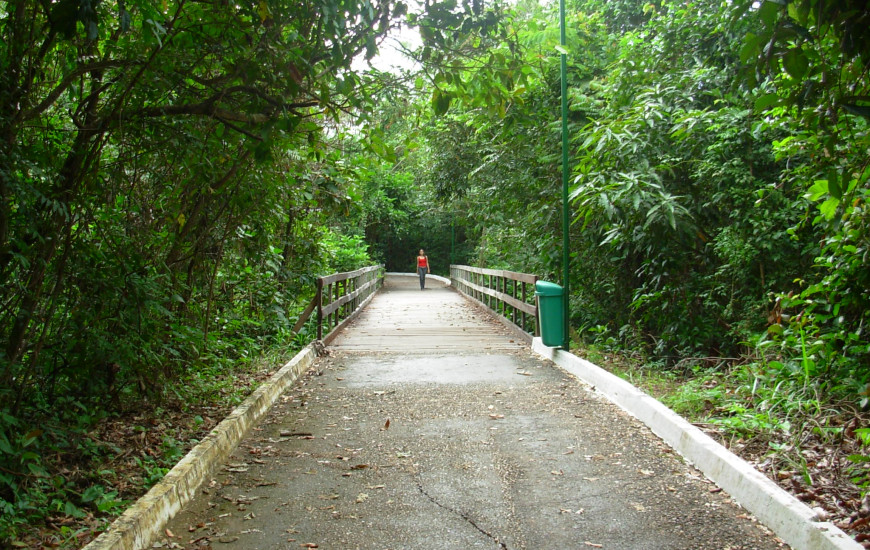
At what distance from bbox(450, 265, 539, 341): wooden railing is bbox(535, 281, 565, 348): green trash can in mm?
869

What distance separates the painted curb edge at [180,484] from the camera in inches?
132

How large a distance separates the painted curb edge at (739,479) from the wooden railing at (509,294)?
4520mm

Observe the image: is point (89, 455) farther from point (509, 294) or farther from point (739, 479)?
point (509, 294)

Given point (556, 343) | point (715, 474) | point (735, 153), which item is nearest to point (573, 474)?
point (715, 474)

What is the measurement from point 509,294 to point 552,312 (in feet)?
21.7

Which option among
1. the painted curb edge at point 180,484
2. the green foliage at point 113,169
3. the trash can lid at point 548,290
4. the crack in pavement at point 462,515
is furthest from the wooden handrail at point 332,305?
the crack in pavement at point 462,515

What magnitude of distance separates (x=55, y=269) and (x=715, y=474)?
14.9ft

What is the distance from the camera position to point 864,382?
16.2ft

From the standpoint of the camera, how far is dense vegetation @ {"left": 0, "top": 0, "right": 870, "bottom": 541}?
376 cm

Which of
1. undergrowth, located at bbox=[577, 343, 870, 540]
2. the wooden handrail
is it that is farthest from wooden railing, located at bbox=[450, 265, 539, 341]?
undergrowth, located at bbox=[577, 343, 870, 540]

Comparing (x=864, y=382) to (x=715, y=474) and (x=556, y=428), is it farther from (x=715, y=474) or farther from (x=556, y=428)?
(x=556, y=428)

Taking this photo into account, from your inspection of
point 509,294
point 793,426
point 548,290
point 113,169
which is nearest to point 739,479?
point 793,426

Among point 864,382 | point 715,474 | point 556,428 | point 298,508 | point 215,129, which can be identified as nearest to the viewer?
point 298,508

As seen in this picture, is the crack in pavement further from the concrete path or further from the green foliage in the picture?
the green foliage
